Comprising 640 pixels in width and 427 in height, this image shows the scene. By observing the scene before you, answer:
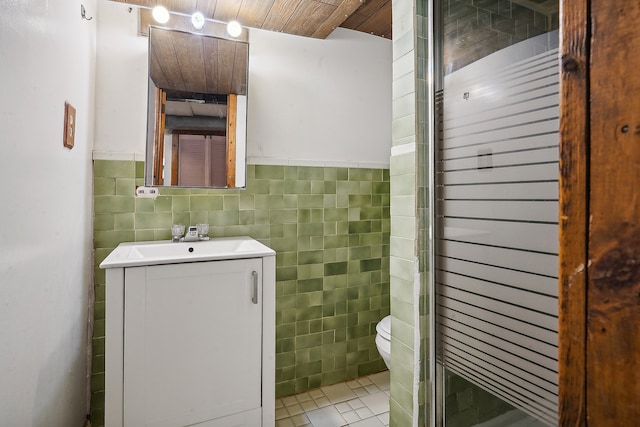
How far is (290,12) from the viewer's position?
193cm

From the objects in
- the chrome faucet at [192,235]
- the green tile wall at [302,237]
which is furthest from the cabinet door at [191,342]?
the green tile wall at [302,237]

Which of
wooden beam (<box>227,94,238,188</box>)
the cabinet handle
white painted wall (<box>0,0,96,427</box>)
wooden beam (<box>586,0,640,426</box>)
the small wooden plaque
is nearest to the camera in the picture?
wooden beam (<box>586,0,640,426</box>)

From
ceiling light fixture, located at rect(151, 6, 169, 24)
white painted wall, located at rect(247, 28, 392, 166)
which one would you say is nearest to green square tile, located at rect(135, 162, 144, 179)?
white painted wall, located at rect(247, 28, 392, 166)

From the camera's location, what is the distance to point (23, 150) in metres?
0.98

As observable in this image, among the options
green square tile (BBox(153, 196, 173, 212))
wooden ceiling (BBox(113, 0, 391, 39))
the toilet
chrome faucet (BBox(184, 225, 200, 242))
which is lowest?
the toilet

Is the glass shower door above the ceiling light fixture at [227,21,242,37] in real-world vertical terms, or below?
below

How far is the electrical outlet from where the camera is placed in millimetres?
1863

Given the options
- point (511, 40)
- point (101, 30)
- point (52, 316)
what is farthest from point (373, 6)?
point (52, 316)

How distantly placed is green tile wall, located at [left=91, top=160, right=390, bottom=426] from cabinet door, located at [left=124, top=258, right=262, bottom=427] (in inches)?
21.1

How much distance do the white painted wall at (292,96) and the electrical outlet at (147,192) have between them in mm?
172

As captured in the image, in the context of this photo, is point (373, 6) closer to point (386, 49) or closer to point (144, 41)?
point (386, 49)

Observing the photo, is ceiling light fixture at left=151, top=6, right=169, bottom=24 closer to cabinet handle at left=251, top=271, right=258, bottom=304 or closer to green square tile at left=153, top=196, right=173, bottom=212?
green square tile at left=153, top=196, right=173, bottom=212

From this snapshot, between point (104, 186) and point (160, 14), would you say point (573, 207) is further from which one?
point (160, 14)

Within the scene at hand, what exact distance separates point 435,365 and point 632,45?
1191 mm
